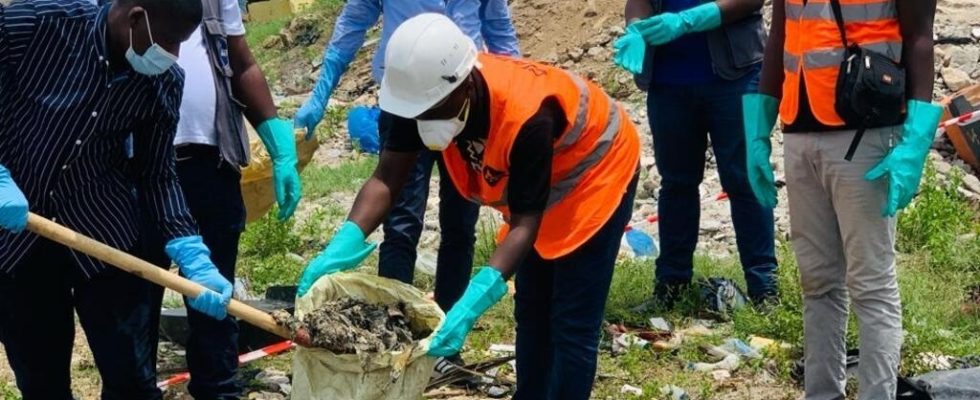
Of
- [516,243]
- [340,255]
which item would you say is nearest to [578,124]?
[516,243]

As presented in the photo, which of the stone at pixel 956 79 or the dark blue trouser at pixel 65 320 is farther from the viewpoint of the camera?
the stone at pixel 956 79

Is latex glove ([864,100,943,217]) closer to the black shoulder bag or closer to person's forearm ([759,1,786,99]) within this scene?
the black shoulder bag

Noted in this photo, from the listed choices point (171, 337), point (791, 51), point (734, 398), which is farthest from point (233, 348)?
point (791, 51)

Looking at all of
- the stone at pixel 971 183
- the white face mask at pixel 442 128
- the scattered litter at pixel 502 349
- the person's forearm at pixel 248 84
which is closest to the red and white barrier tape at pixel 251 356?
the scattered litter at pixel 502 349

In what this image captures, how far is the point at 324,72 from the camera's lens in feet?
17.9

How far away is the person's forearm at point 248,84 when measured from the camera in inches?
180

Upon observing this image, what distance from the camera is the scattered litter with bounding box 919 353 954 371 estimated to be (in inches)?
195

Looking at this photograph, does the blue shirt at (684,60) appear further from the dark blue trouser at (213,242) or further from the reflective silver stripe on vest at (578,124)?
the dark blue trouser at (213,242)

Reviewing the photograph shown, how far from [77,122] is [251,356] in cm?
208

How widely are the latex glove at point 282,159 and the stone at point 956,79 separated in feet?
16.4

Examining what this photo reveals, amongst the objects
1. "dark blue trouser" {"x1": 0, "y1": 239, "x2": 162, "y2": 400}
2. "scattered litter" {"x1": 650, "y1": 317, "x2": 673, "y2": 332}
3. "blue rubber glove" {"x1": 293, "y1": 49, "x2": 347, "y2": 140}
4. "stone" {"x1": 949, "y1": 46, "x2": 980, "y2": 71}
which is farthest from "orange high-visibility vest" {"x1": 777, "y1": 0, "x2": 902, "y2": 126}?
"stone" {"x1": 949, "y1": 46, "x2": 980, "y2": 71}

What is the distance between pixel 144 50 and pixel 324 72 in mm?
2023

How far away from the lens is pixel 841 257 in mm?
4336

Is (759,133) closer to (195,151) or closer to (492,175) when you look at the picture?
(492,175)
